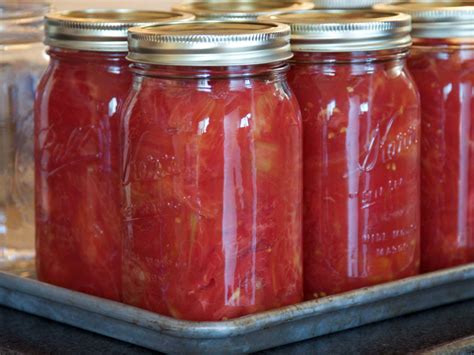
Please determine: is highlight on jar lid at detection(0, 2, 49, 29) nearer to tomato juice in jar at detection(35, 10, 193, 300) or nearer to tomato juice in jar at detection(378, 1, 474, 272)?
tomato juice in jar at detection(35, 10, 193, 300)

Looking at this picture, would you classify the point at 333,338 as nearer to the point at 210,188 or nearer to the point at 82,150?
the point at 210,188

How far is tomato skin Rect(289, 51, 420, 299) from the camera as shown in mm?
953

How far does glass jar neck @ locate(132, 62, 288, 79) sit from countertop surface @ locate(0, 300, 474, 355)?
0.24 meters

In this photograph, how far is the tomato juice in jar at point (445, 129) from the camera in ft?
3.41

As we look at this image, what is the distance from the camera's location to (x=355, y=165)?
0.96 meters

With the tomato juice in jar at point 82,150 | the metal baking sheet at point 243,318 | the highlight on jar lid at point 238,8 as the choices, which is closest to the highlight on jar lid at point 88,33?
the tomato juice in jar at point 82,150

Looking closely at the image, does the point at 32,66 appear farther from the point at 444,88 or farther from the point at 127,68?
the point at 444,88

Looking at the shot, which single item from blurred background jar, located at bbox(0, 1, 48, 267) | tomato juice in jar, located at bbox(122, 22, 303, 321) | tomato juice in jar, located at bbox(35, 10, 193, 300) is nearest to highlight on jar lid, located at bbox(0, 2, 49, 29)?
blurred background jar, located at bbox(0, 1, 48, 267)

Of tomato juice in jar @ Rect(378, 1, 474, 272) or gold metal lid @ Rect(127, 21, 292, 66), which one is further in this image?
tomato juice in jar @ Rect(378, 1, 474, 272)

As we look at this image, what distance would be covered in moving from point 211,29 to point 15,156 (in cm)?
31

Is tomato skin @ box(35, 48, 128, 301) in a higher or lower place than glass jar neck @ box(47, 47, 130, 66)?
lower

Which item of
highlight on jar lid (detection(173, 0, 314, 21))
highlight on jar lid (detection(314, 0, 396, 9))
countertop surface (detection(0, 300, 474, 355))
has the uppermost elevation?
highlight on jar lid (detection(173, 0, 314, 21))

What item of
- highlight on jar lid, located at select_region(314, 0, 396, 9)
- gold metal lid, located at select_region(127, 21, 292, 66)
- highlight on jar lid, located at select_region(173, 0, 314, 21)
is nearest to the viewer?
gold metal lid, located at select_region(127, 21, 292, 66)

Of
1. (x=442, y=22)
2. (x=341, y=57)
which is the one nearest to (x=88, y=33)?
(x=341, y=57)
